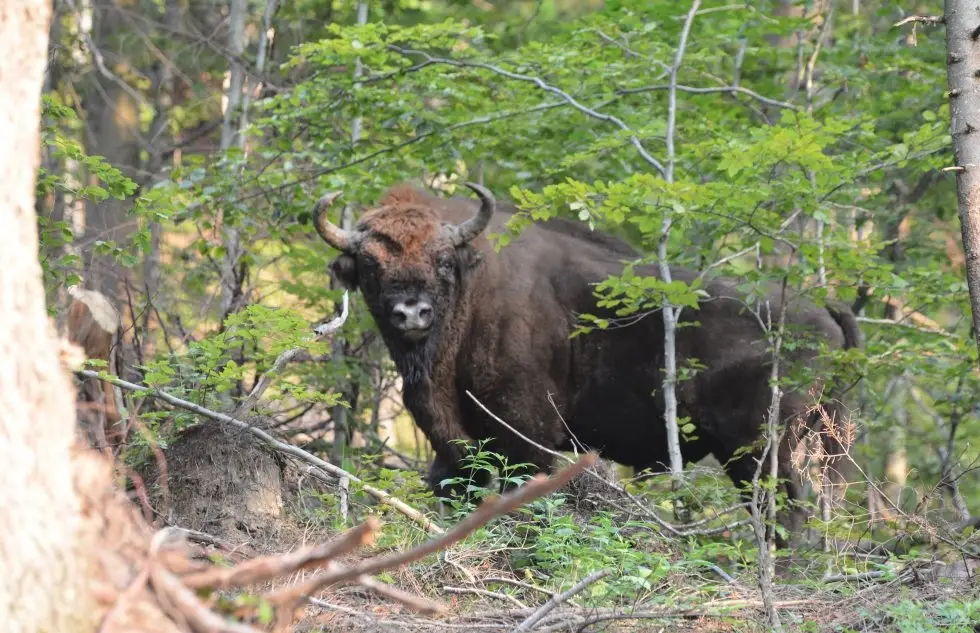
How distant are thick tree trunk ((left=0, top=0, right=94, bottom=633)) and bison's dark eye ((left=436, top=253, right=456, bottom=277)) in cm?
538

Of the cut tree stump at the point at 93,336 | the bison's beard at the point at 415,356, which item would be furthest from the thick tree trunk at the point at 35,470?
the bison's beard at the point at 415,356

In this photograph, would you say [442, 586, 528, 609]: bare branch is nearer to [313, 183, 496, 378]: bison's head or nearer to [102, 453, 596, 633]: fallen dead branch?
[102, 453, 596, 633]: fallen dead branch

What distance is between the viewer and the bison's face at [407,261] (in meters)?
8.41

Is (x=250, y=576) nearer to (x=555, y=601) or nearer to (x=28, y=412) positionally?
(x=28, y=412)

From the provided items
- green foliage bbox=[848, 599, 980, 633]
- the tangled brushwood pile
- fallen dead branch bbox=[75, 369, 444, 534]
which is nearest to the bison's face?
the tangled brushwood pile

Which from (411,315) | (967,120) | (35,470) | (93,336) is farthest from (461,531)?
(411,315)

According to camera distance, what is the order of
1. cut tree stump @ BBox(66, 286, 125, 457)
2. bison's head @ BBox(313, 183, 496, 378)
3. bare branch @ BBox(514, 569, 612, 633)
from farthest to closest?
bison's head @ BBox(313, 183, 496, 378), cut tree stump @ BBox(66, 286, 125, 457), bare branch @ BBox(514, 569, 612, 633)

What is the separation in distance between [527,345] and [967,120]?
A: 13.4ft

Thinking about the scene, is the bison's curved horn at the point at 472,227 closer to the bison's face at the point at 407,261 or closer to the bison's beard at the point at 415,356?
the bison's face at the point at 407,261

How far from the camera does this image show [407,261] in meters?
8.47

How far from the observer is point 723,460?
9.24 metres

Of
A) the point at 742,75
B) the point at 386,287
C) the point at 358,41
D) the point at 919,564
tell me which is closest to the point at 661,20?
the point at 742,75

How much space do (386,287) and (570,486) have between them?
225cm

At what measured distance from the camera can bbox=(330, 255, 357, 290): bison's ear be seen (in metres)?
8.77
